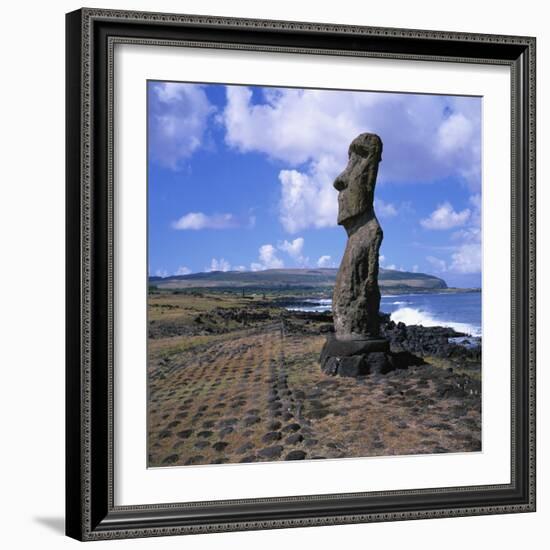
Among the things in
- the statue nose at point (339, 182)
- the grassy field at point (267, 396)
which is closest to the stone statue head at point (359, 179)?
the statue nose at point (339, 182)

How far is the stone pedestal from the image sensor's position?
4426 millimetres

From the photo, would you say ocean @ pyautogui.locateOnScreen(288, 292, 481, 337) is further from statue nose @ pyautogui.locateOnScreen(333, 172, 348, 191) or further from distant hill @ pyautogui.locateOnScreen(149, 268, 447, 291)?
statue nose @ pyautogui.locateOnScreen(333, 172, 348, 191)

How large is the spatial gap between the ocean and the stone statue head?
0.59 metres

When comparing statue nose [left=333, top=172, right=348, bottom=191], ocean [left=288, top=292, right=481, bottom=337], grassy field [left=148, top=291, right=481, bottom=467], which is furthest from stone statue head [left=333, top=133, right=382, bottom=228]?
grassy field [left=148, top=291, right=481, bottom=467]

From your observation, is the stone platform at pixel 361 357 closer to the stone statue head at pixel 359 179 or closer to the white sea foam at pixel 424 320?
the white sea foam at pixel 424 320

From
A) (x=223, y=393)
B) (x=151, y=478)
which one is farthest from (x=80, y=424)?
(x=223, y=393)

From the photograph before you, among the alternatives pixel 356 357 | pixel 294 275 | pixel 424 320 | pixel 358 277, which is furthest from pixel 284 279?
pixel 424 320

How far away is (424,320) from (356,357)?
510mm

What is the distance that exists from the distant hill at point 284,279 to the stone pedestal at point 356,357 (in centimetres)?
38

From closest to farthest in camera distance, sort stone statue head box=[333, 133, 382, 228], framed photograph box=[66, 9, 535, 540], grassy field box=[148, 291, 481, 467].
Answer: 1. framed photograph box=[66, 9, 535, 540]
2. grassy field box=[148, 291, 481, 467]
3. stone statue head box=[333, 133, 382, 228]

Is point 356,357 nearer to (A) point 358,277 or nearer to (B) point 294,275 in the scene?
(A) point 358,277

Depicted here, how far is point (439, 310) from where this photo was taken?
454cm

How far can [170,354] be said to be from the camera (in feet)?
13.7

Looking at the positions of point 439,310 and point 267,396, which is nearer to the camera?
point 267,396
